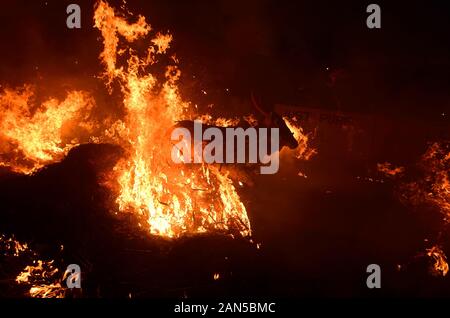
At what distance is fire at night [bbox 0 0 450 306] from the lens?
6.04 meters

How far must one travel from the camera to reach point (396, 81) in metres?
11.7

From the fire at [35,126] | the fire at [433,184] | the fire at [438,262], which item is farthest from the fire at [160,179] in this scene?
the fire at [433,184]

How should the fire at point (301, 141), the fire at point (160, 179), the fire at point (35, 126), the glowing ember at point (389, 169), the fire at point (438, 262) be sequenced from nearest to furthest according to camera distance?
the fire at point (438, 262) < the fire at point (160, 179) < the fire at point (35, 126) < the glowing ember at point (389, 169) < the fire at point (301, 141)

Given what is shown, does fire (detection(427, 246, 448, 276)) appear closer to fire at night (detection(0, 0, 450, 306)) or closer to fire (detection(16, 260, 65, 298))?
fire at night (detection(0, 0, 450, 306))

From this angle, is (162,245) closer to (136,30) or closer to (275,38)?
(136,30)

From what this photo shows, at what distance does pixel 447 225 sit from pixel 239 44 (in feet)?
25.0

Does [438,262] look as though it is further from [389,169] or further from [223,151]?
[389,169]

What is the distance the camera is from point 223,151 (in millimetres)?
8258

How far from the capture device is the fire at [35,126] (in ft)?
29.2

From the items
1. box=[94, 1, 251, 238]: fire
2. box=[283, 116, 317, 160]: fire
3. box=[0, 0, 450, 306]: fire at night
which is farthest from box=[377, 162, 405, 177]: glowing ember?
box=[94, 1, 251, 238]: fire

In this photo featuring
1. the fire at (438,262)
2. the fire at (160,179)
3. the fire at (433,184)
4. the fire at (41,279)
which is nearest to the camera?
the fire at (41,279)

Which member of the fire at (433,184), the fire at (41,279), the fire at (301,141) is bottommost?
the fire at (41,279)

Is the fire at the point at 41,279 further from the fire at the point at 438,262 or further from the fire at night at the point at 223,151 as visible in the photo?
the fire at the point at 438,262

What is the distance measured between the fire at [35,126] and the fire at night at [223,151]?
0.18 ft
